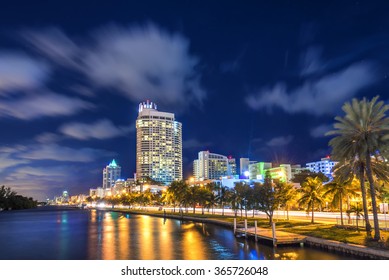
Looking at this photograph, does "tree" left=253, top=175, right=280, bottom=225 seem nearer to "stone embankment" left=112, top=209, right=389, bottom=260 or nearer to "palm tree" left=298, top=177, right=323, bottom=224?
"palm tree" left=298, top=177, right=323, bottom=224

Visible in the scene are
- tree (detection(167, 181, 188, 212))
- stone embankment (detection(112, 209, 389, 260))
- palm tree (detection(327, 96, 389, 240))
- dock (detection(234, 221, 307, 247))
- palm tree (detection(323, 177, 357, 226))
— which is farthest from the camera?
tree (detection(167, 181, 188, 212))

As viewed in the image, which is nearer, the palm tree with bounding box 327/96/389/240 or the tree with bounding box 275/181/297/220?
the palm tree with bounding box 327/96/389/240

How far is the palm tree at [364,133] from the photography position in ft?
122

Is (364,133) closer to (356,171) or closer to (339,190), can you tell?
(356,171)

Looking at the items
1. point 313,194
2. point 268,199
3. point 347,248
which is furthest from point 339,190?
point 347,248

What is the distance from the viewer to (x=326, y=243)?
4175 centimetres

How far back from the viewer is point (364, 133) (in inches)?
1505

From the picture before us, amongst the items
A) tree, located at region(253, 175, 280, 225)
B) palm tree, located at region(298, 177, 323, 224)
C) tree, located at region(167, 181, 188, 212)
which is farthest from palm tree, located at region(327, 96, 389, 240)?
tree, located at region(167, 181, 188, 212)

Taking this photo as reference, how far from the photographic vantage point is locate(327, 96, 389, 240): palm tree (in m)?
37.2

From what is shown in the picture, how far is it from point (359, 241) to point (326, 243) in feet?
14.5
